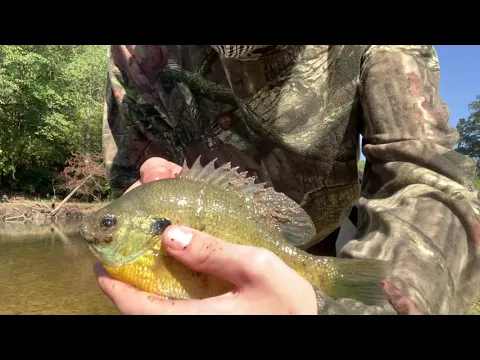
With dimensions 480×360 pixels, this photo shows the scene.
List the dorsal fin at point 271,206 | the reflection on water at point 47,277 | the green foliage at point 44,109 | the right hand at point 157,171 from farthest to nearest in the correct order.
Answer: the green foliage at point 44,109
the reflection on water at point 47,277
the right hand at point 157,171
the dorsal fin at point 271,206

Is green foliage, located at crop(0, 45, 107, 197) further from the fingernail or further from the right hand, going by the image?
the fingernail

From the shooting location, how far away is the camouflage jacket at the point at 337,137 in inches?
54.8

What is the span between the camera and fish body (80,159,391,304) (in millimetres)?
1474

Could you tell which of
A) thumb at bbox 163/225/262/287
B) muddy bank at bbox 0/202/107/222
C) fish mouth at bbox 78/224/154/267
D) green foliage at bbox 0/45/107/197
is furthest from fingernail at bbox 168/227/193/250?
green foliage at bbox 0/45/107/197

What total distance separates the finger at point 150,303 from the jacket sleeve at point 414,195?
29 centimetres

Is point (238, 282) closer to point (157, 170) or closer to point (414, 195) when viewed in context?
point (414, 195)

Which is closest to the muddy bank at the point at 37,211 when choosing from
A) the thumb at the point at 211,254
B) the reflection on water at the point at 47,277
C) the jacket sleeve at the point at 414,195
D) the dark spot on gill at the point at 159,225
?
the reflection on water at the point at 47,277

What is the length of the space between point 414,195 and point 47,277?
11679mm

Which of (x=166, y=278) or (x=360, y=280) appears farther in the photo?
(x=166, y=278)

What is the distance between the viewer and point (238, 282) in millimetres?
1240

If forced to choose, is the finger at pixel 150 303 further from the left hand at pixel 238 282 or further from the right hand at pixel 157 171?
the right hand at pixel 157 171

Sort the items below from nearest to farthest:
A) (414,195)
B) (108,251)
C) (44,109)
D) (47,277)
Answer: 1. (414,195)
2. (108,251)
3. (47,277)
4. (44,109)

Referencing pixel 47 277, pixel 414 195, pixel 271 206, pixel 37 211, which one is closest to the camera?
pixel 414 195

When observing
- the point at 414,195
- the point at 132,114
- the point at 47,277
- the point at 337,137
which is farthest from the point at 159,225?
the point at 47,277
